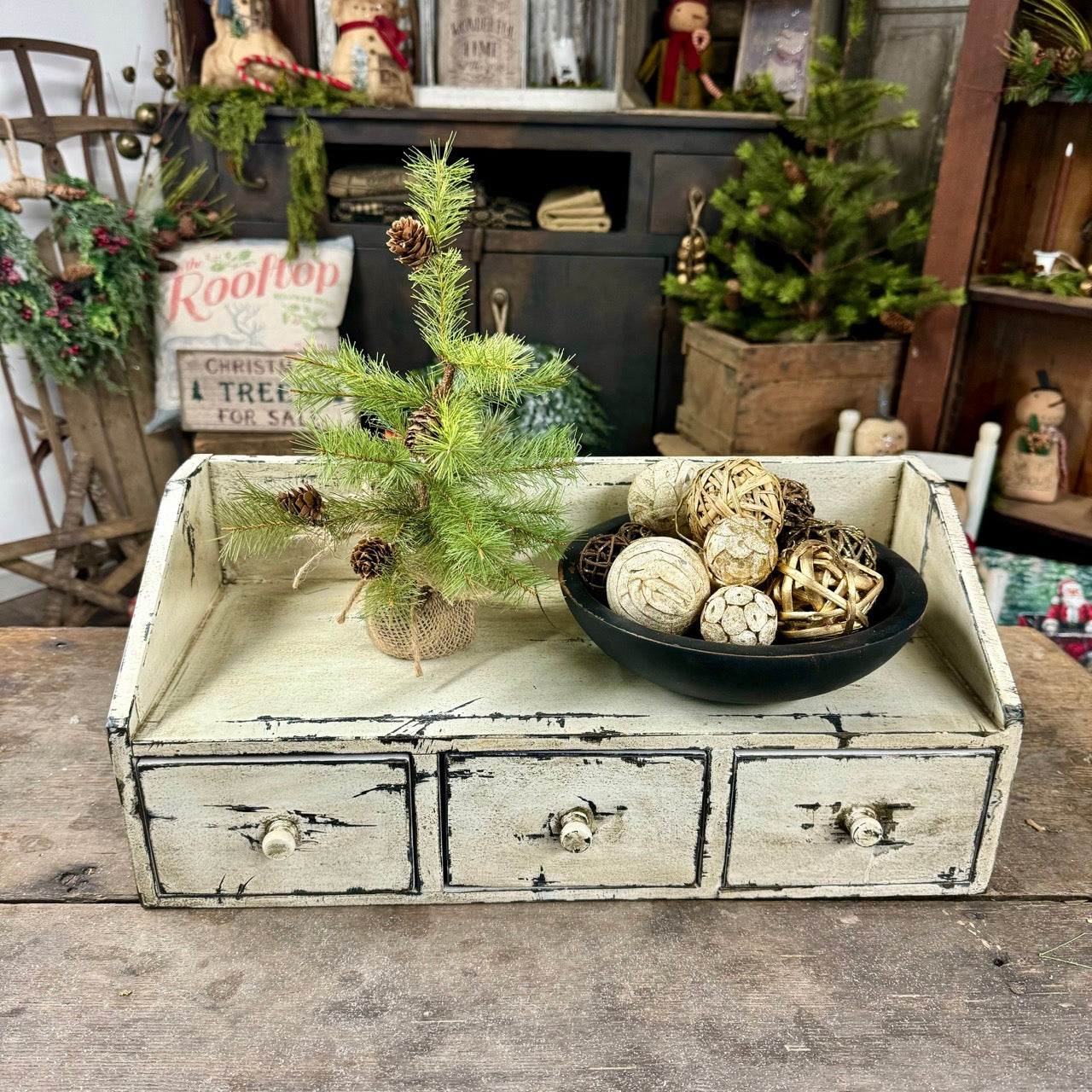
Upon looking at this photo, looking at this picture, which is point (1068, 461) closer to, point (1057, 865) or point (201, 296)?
point (1057, 865)

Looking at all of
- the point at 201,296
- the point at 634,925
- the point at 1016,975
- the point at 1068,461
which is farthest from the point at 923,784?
the point at 201,296

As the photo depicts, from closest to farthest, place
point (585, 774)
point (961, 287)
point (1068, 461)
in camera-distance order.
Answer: point (585, 774)
point (961, 287)
point (1068, 461)

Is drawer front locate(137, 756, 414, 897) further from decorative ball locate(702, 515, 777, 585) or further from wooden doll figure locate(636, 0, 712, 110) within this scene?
wooden doll figure locate(636, 0, 712, 110)

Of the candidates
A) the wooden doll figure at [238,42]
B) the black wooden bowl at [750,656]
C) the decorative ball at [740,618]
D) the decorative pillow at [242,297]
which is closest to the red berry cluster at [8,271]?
the decorative pillow at [242,297]

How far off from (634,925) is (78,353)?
1.90 metres

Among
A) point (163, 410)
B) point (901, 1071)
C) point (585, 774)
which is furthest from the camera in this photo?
point (163, 410)

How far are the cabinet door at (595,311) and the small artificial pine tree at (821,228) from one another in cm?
21

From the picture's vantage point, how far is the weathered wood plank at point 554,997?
0.71 m

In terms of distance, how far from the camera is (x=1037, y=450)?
6.61 feet

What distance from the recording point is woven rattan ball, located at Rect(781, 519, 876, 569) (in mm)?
860

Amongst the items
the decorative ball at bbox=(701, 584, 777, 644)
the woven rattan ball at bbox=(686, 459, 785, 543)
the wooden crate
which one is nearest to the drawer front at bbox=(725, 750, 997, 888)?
the decorative ball at bbox=(701, 584, 777, 644)

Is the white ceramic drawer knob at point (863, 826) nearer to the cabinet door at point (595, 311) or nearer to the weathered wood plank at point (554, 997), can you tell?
the weathered wood plank at point (554, 997)

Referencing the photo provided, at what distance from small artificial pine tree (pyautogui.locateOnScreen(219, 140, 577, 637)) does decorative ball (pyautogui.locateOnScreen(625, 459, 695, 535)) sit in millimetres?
83

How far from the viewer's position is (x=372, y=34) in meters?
2.19
